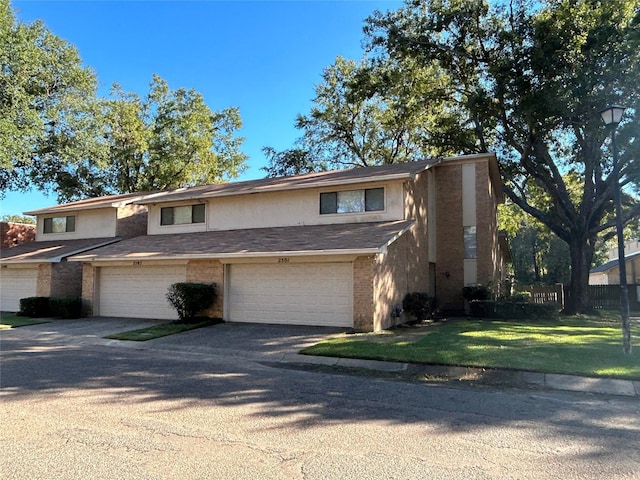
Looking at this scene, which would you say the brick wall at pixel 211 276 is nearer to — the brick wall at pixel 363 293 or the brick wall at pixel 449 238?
the brick wall at pixel 363 293

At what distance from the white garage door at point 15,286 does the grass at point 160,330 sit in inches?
380

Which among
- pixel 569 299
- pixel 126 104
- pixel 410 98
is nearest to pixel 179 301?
pixel 410 98

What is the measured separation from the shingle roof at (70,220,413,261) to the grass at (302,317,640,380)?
3.00 meters

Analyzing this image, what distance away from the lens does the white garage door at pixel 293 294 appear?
1501cm

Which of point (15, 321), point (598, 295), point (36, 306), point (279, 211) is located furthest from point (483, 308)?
point (36, 306)

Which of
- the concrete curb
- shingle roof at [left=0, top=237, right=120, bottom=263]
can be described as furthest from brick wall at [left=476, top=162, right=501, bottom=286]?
shingle roof at [left=0, top=237, right=120, bottom=263]

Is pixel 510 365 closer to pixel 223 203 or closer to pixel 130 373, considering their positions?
pixel 130 373

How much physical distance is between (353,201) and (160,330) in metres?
8.27

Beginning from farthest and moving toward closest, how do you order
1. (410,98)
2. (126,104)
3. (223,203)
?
(126,104) → (410,98) → (223,203)

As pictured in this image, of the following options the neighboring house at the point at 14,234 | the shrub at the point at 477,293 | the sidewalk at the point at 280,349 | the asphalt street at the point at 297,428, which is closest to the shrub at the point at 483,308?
the shrub at the point at 477,293

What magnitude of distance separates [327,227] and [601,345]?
30.8ft

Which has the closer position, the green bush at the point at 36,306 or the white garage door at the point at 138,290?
the white garage door at the point at 138,290

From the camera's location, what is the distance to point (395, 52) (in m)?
23.1

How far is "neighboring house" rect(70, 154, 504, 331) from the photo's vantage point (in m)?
15.0
